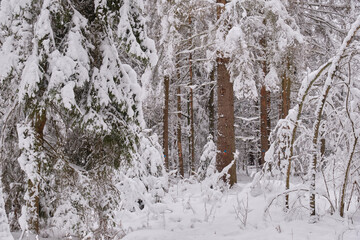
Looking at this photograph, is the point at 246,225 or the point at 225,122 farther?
the point at 225,122

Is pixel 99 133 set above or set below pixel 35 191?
above

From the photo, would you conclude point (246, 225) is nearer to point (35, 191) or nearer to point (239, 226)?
point (239, 226)

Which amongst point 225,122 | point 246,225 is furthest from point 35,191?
point 225,122

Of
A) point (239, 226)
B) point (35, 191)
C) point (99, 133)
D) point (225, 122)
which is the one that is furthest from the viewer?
point (225, 122)

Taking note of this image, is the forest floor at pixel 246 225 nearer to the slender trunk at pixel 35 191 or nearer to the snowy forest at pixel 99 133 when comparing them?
the snowy forest at pixel 99 133

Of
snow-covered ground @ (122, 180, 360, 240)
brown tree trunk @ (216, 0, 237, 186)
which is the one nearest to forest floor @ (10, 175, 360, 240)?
snow-covered ground @ (122, 180, 360, 240)

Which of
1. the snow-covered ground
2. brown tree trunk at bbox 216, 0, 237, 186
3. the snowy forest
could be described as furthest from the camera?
brown tree trunk at bbox 216, 0, 237, 186

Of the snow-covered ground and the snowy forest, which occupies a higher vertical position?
the snowy forest

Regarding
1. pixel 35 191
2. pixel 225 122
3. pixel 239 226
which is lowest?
pixel 239 226

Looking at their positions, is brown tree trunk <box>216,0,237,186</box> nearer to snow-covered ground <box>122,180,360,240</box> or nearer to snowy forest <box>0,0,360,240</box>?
snow-covered ground <box>122,180,360,240</box>

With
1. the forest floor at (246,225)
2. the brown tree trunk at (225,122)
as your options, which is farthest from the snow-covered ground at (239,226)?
the brown tree trunk at (225,122)

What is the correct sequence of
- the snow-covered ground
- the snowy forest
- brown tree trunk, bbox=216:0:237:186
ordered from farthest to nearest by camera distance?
brown tree trunk, bbox=216:0:237:186 → the snow-covered ground → the snowy forest

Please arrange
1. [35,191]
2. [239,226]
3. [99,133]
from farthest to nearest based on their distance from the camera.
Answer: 1. [239,226]
2. [99,133]
3. [35,191]

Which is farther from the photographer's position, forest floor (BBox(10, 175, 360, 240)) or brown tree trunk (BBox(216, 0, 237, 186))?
brown tree trunk (BBox(216, 0, 237, 186))
